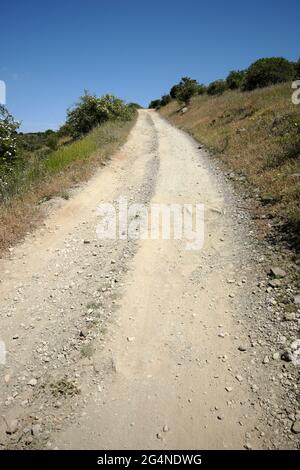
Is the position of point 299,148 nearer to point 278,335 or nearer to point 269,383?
point 278,335

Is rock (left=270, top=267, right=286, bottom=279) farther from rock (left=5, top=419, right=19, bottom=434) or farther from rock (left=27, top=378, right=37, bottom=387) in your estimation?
rock (left=5, top=419, right=19, bottom=434)

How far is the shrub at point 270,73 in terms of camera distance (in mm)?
24750

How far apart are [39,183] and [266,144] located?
862cm

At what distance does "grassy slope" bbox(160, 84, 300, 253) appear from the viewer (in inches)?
299

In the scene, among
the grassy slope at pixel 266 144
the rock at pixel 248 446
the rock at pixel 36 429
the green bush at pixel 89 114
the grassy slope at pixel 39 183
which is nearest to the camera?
the rock at pixel 248 446

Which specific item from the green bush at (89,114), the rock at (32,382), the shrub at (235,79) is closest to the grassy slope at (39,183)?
the rock at (32,382)

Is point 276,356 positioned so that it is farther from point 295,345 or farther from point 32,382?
point 32,382

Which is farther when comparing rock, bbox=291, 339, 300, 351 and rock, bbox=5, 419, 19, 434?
rock, bbox=291, 339, 300, 351

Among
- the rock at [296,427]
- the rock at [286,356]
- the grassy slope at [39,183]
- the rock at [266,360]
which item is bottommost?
the rock at [296,427]

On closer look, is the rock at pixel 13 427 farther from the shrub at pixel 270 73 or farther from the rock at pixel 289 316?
the shrub at pixel 270 73

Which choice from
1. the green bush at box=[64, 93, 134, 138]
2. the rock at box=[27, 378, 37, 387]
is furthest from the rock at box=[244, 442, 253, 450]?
the green bush at box=[64, 93, 134, 138]

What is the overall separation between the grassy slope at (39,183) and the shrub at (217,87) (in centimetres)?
2388

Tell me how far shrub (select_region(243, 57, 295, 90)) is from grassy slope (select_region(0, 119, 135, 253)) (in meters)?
17.5

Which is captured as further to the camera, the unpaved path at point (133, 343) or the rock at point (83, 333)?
the rock at point (83, 333)
